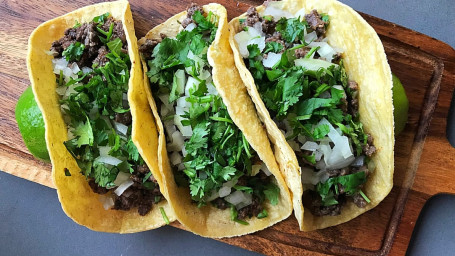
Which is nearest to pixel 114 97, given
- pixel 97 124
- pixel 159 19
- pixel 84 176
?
pixel 97 124

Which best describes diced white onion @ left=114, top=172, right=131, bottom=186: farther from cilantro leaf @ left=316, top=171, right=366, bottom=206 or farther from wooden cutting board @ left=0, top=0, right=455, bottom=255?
cilantro leaf @ left=316, top=171, right=366, bottom=206

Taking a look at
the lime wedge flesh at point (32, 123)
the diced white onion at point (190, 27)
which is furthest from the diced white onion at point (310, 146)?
the lime wedge flesh at point (32, 123)

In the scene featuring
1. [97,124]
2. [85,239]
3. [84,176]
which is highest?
A: [97,124]

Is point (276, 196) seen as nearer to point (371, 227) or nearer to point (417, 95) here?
point (371, 227)

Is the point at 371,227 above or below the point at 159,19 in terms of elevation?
below

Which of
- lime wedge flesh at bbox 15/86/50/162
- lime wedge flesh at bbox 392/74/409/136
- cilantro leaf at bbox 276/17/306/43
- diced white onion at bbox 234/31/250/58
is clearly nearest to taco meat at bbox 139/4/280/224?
diced white onion at bbox 234/31/250/58

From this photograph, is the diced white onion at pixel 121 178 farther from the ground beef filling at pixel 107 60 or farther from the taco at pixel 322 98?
the taco at pixel 322 98

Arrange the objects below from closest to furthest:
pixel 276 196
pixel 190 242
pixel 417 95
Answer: pixel 276 196, pixel 417 95, pixel 190 242
